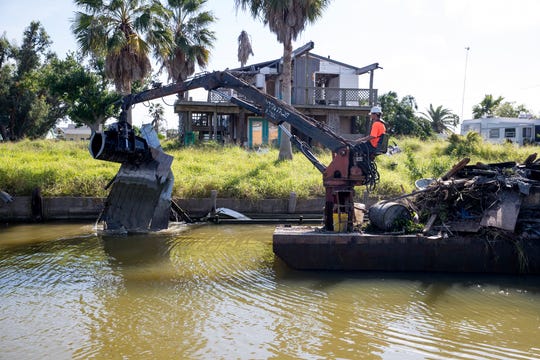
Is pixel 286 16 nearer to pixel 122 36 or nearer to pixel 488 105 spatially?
pixel 122 36

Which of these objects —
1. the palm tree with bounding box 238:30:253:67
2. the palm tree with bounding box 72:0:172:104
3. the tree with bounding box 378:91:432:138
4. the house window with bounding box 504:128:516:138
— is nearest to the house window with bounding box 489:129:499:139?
the house window with bounding box 504:128:516:138

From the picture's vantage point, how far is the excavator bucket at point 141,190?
1242 centimetres

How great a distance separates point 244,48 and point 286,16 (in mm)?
17169

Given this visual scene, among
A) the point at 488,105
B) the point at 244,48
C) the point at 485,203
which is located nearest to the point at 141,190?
the point at 485,203

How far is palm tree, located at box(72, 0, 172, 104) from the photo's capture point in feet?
64.0

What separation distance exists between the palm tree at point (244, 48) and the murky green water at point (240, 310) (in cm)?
2761

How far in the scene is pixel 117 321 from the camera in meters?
6.97

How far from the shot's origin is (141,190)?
12453mm

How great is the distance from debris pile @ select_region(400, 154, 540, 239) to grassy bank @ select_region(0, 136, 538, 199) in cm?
596

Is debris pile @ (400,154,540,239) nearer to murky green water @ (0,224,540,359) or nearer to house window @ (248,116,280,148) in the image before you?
murky green water @ (0,224,540,359)

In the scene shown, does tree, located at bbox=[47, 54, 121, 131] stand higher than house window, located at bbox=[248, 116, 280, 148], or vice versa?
tree, located at bbox=[47, 54, 121, 131]

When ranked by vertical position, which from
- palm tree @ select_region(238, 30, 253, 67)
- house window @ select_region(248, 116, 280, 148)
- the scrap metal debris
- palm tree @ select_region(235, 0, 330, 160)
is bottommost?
the scrap metal debris

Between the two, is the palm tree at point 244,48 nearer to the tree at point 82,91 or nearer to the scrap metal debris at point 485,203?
the tree at point 82,91

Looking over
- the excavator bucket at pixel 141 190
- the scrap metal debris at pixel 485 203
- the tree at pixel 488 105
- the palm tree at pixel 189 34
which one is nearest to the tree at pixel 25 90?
the palm tree at pixel 189 34
